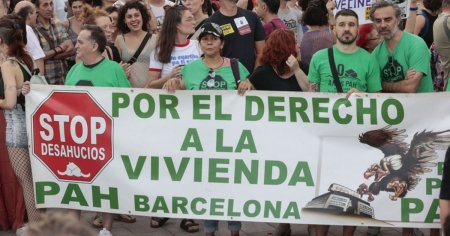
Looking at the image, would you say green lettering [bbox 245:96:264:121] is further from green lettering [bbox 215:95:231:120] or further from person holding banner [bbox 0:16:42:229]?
person holding banner [bbox 0:16:42:229]

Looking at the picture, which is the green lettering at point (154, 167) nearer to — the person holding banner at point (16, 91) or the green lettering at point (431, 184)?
the person holding banner at point (16, 91)

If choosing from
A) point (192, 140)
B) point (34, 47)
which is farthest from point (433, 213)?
point (34, 47)

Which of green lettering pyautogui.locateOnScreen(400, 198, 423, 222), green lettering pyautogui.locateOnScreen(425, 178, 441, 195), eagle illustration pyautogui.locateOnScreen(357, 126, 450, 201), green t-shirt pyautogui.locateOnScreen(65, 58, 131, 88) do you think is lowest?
green lettering pyautogui.locateOnScreen(400, 198, 423, 222)

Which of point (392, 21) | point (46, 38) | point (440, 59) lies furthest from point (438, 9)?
point (46, 38)

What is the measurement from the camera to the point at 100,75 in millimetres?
6781

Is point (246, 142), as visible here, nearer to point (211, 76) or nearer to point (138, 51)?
point (211, 76)

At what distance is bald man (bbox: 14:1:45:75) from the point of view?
8594 millimetres

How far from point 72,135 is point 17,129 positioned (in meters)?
0.56


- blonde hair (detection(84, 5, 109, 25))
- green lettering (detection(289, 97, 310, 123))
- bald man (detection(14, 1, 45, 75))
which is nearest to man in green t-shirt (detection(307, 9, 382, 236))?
green lettering (detection(289, 97, 310, 123))

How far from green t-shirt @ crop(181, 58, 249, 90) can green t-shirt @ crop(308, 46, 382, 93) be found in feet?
1.98

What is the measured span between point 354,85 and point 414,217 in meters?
1.05

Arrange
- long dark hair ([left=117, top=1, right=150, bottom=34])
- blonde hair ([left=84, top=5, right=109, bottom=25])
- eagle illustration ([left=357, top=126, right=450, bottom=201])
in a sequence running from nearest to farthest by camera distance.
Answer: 1. eagle illustration ([left=357, top=126, right=450, bottom=201])
2. long dark hair ([left=117, top=1, right=150, bottom=34])
3. blonde hair ([left=84, top=5, right=109, bottom=25])

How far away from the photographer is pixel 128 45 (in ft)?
25.5

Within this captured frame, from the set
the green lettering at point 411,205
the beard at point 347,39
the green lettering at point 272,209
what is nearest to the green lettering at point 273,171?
the green lettering at point 272,209
